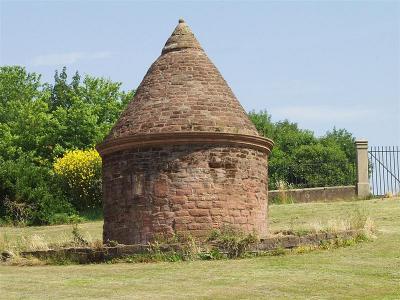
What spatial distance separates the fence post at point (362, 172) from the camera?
27984 mm

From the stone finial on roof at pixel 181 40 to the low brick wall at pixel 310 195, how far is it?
1209cm

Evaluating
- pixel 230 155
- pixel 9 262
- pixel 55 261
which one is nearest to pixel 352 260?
Result: pixel 230 155

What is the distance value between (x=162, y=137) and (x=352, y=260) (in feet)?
15.5

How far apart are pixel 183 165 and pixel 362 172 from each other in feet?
45.1

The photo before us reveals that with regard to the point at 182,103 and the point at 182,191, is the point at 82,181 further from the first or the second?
the point at 182,191

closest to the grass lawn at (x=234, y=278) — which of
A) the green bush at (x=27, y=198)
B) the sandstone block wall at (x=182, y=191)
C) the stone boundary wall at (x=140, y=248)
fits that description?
the stone boundary wall at (x=140, y=248)

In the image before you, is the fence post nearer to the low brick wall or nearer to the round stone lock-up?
the low brick wall

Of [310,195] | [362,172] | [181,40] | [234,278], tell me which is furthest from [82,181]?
[234,278]

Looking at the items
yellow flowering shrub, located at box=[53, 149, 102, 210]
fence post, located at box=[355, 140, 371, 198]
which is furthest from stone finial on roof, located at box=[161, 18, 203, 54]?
yellow flowering shrub, located at box=[53, 149, 102, 210]

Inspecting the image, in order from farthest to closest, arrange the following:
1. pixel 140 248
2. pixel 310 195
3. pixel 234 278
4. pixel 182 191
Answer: pixel 310 195 < pixel 182 191 < pixel 140 248 < pixel 234 278

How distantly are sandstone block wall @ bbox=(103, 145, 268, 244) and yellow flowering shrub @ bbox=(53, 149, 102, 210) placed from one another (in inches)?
662

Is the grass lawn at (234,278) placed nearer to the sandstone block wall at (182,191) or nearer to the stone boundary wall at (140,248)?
the stone boundary wall at (140,248)

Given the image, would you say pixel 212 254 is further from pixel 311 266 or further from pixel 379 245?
pixel 379 245

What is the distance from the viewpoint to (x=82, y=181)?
33406mm
